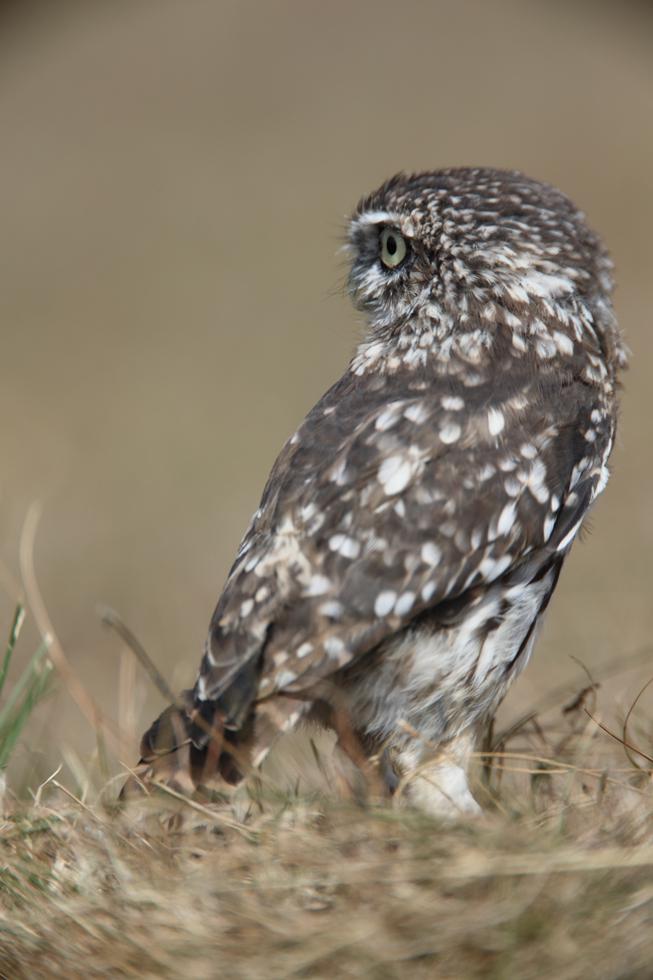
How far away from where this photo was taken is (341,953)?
258cm

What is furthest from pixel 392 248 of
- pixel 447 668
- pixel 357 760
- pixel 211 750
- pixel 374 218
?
pixel 211 750

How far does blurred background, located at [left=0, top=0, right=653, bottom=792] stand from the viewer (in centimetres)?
900

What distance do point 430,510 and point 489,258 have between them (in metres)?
0.85

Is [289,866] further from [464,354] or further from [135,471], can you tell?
[135,471]

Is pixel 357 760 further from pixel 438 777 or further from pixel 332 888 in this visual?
pixel 332 888

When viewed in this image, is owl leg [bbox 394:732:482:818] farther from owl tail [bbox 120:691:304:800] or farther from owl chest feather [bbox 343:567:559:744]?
owl tail [bbox 120:691:304:800]

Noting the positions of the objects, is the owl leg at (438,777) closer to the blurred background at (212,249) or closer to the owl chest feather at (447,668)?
the owl chest feather at (447,668)

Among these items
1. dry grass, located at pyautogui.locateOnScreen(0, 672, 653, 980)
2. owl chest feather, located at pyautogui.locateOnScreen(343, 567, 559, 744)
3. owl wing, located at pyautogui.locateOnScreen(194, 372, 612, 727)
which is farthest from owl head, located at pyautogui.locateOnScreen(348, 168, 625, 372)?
dry grass, located at pyautogui.locateOnScreen(0, 672, 653, 980)

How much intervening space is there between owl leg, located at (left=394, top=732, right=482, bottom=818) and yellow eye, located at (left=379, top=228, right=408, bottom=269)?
1.43 metres

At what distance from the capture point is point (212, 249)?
18.6m

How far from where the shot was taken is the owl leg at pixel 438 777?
316 centimetres

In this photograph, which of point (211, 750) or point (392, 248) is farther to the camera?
point (392, 248)

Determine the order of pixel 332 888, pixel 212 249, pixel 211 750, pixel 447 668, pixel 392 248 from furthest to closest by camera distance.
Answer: pixel 212 249 → pixel 392 248 → pixel 447 668 → pixel 211 750 → pixel 332 888

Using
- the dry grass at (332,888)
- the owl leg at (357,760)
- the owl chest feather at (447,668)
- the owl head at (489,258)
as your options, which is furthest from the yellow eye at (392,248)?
the dry grass at (332,888)
